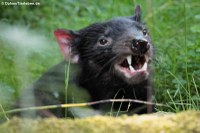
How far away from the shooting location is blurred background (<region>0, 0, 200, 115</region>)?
3359 mm

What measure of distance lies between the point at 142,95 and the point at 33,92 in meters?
0.90

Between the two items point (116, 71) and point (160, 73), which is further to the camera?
point (160, 73)

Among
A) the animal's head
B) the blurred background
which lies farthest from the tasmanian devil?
the blurred background

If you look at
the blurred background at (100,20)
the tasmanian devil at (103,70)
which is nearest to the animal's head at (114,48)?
the tasmanian devil at (103,70)

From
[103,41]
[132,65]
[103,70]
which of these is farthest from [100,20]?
[132,65]

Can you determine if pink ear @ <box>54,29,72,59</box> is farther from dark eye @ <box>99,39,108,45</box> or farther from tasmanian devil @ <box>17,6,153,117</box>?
dark eye @ <box>99,39,108,45</box>

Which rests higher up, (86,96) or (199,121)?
(199,121)

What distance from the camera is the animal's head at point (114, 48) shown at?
4.32m

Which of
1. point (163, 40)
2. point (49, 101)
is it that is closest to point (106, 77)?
point (49, 101)

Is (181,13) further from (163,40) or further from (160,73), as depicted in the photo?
(160,73)

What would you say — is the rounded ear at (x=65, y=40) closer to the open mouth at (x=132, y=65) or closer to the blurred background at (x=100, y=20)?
the blurred background at (x=100, y=20)

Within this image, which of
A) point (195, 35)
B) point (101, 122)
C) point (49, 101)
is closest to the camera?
point (101, 122)

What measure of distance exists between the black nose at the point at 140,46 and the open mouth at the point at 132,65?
0.07 metres

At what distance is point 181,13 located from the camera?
7.57 m
